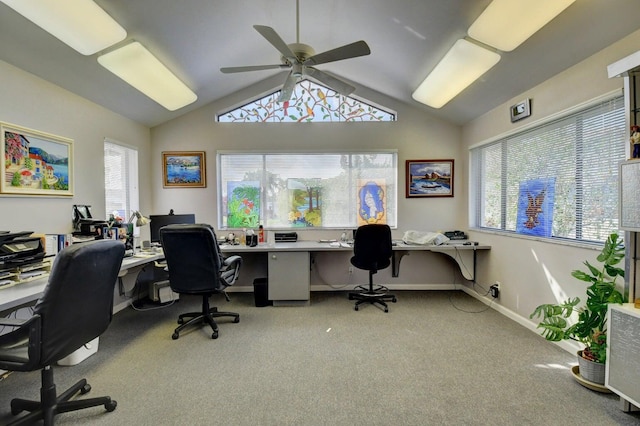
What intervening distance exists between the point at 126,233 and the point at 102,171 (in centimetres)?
82

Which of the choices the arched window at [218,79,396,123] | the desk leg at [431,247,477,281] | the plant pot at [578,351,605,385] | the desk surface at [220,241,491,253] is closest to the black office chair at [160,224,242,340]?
the desk surface at [220,241,491,253]

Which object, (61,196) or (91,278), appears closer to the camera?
(91,278)

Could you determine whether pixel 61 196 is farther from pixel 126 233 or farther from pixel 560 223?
pixel 560 223

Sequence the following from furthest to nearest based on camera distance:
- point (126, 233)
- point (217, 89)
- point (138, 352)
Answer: point (217, 89)
point (126, 233)
point (138, 352)

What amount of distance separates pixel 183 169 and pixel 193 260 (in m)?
2.04

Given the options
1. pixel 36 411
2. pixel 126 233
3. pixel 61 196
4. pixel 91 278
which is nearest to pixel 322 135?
pixel 126 233

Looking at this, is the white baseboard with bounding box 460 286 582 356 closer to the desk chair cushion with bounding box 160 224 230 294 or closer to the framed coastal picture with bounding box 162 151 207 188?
the desk chair cushion with bounding box 160 224 230 294

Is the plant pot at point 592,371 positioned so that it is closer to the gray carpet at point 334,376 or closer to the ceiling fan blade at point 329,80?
the gray carpet at point 334,376

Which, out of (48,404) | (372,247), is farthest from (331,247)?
(48,404)

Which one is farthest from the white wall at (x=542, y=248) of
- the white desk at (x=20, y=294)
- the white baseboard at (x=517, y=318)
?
the white desk at (x=20, y=294)

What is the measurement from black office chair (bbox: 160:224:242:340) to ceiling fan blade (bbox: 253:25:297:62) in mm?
1659

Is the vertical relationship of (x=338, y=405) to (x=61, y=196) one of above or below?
below

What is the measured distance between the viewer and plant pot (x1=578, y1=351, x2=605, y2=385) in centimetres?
197

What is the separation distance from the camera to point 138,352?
2570 mm
